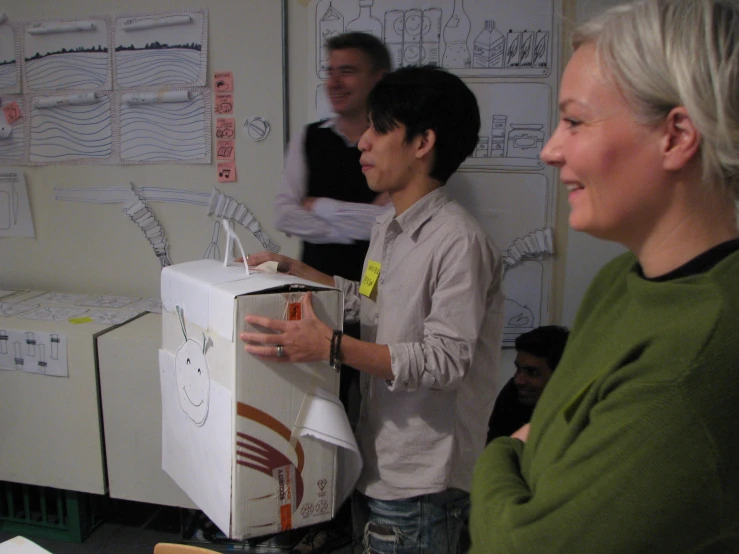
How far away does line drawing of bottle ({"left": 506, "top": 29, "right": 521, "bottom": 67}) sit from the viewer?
191cm

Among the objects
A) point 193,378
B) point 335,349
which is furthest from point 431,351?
point 193,378

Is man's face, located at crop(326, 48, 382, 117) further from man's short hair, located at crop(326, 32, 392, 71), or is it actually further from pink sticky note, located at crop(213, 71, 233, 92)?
pink sticky note, located at crop(213, 71, 233, 92)

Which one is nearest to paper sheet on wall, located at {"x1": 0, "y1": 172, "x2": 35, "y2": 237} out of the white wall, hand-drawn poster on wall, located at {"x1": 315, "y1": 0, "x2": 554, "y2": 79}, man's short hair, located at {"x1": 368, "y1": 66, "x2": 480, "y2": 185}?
the white wall

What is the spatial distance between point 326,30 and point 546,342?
1296 millimetres

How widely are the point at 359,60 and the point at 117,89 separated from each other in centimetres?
94

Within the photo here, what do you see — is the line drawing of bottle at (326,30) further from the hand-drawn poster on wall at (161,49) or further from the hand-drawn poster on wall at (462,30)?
the hand-drawn poster on wall at (161,49)

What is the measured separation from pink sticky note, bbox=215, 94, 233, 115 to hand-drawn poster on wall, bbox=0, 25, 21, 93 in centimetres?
84

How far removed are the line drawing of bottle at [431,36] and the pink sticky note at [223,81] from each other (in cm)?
68

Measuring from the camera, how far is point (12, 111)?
2.29 meters

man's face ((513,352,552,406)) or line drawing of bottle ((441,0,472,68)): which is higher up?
line drawing of bottle ((441,0,472,68))

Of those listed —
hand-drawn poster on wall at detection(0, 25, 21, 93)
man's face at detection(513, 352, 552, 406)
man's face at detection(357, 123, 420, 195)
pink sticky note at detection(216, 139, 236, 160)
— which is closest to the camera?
man's face at detection(357, 123, 420, 195)

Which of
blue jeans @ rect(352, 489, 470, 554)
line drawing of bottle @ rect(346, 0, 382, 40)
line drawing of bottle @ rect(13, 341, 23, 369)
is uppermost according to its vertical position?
line drawing of bottle @ rect(346, 0, 382, 40)

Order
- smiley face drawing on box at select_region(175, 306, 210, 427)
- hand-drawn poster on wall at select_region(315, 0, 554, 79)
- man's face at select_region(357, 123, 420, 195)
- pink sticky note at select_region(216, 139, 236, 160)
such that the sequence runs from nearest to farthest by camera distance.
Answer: smiley face drawing on box at select_region(175, 306, 210, 427)
man's face at select_region(357, 123, 420, 195)
hand-drawn poster on wall at select_region(315, 0, 554, 79)
pink sticky note at select_region(216, 139, 236, 160)

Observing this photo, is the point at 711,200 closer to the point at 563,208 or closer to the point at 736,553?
the point at 736,553
